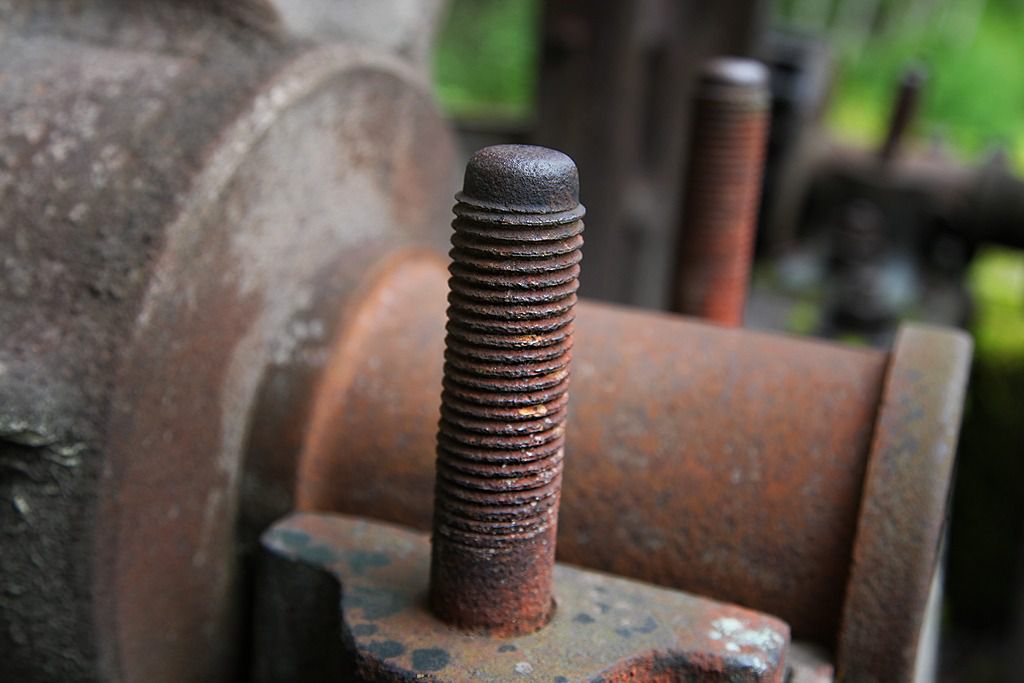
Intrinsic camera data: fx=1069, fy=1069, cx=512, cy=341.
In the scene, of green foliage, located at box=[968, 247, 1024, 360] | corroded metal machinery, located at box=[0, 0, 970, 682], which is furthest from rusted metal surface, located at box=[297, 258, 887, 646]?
green foliage, located at box=[968, 247, 1024, 360]

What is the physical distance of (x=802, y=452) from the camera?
110 centimetres

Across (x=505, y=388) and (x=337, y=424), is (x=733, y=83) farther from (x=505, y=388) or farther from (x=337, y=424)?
(x=505, y=388)

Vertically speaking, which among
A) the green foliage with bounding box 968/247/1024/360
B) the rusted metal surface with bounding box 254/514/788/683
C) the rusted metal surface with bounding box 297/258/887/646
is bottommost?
the green foliage with bounding box 968/247/1024/360

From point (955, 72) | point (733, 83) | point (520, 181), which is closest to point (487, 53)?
point (955, 72)

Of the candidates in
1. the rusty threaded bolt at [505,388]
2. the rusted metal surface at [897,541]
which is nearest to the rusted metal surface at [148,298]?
the rusty threaded bolt at [505,388]

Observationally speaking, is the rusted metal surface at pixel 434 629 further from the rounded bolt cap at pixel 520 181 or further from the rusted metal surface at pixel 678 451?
the rounded bolt cap at pixel 520 181

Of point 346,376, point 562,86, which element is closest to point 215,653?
point 346,376

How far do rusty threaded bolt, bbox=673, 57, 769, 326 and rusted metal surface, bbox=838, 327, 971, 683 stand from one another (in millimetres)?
990

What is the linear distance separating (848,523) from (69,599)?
762 millimetres

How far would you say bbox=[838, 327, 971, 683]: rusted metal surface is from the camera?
102 cm

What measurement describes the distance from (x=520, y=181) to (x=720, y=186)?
49.0 inches

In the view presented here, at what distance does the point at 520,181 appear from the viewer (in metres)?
0.86

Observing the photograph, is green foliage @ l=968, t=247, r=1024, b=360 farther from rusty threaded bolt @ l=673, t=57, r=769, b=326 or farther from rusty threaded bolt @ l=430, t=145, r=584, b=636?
rusty threaded bolt @ l=430, t=145, r=584, b=636

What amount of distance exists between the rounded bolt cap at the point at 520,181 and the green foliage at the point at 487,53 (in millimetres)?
6517
